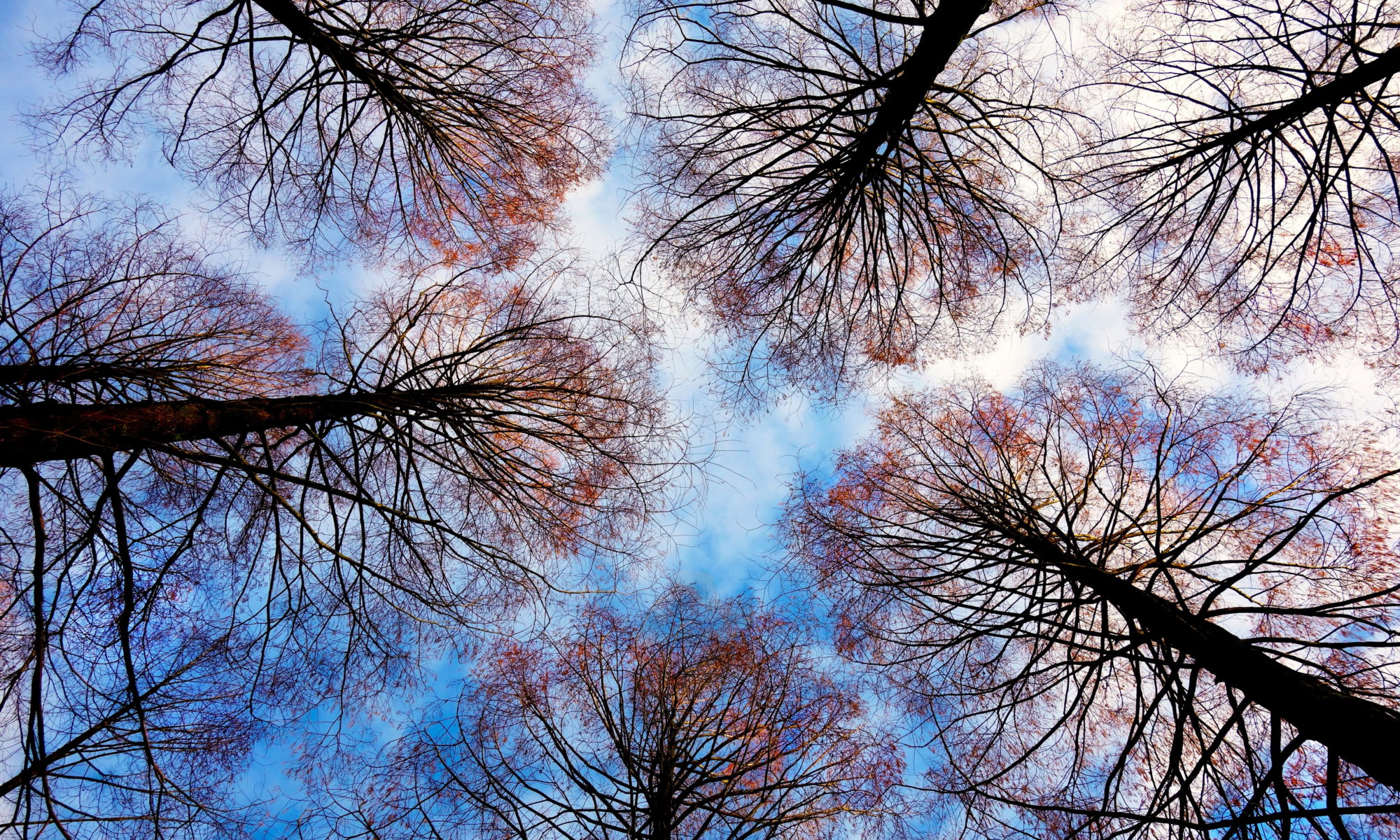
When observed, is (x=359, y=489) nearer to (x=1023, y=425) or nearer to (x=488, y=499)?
(x=488, y=499)

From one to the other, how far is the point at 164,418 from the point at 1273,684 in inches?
310

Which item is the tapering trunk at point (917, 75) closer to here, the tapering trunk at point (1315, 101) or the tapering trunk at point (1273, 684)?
the tapering trunk at point (1315, 101)

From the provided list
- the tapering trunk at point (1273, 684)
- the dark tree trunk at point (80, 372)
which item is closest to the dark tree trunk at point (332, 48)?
the dark tree trunk at point (80, 372)

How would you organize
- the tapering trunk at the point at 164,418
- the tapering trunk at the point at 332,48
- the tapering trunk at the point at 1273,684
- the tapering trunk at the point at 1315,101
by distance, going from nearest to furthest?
the tapering trunk at the point at 1273,684 < the tapering trunk at the point at 164,418 < the tapering trunk at the point at 1315,101 < the tapering trunk at the point at 332,48

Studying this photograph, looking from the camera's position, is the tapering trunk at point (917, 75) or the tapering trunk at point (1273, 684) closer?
the tapering trunk at point (1273, 684)

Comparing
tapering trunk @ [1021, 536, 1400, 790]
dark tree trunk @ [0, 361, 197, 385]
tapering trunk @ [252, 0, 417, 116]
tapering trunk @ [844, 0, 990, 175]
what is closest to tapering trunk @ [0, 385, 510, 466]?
dark tree trunk @ [0, 361, 197, 385]

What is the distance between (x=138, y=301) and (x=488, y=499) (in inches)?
176

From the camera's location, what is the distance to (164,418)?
4379mm

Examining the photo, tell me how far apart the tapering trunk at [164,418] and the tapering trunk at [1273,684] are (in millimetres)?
5498

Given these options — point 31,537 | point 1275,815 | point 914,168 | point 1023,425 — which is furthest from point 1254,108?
point 31,537

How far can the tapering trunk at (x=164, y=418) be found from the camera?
3852 millimetres

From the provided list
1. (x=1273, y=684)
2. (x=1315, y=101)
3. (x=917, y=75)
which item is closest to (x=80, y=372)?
(x=917, y=75)

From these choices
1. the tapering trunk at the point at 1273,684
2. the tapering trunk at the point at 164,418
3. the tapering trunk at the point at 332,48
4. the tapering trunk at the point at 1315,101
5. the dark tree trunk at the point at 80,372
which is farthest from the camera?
the tapering trunk at the point at 332,48

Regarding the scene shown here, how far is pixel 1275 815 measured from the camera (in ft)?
8.39
